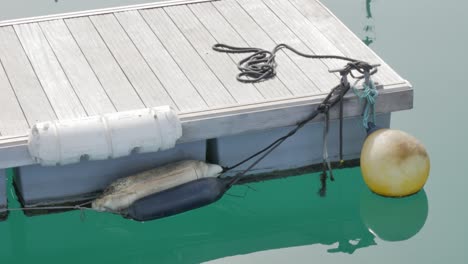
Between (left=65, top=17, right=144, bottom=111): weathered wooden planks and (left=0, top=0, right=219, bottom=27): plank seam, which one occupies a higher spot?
(left=0, top=0, right=219, bottom=27): plank seam

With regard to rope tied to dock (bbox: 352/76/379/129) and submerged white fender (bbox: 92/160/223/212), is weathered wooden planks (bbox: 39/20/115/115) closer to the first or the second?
submerged white fender (bbox: 92/160/223/212)

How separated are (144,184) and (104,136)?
0.37 meters

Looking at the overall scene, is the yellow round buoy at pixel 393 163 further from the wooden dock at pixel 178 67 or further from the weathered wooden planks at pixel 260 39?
the weathered wooden planks at pixel 260 39

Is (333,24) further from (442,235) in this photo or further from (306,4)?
(442,235)

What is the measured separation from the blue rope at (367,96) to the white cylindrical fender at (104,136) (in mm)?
986

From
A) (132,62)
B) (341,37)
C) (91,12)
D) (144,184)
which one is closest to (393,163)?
(341,37)

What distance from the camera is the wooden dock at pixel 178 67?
666 centimetres

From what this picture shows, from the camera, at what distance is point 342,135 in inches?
274

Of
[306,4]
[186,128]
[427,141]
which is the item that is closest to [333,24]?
[306,4]

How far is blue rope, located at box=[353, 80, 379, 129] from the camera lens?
6.75 metres

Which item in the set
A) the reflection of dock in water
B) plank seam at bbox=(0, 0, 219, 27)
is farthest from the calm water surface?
plank seam at bbox=(0, 0, 219, 27)

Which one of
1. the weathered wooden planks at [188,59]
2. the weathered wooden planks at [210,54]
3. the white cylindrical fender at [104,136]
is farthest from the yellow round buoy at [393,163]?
the white cylindrical fender at [104,136]

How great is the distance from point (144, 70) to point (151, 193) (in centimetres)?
83

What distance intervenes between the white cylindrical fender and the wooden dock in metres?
0.10
